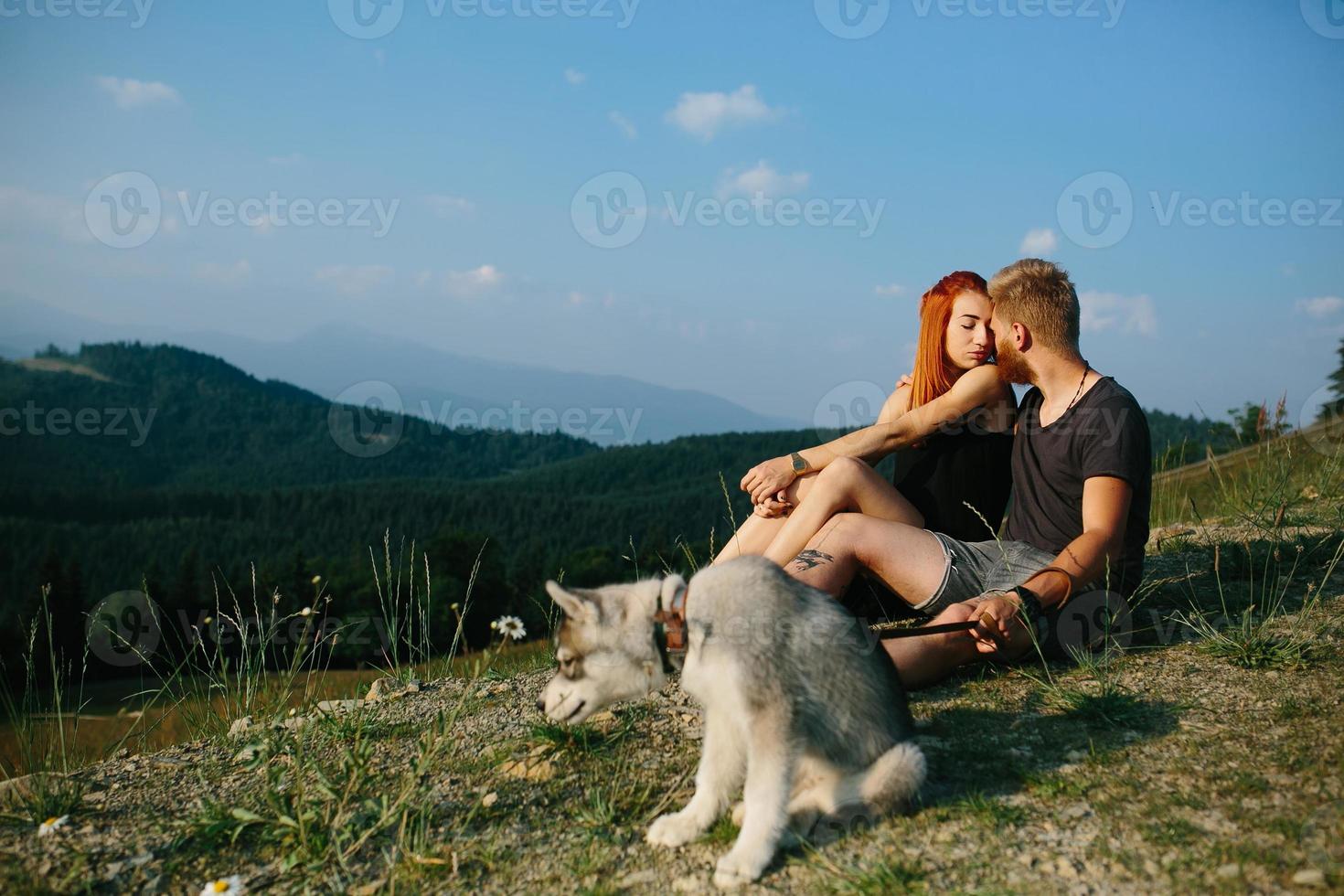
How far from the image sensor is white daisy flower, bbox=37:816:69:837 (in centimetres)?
384

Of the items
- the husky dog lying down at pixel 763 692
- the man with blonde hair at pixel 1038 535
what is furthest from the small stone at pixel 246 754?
the man with blonde hair at pixel 1038 535

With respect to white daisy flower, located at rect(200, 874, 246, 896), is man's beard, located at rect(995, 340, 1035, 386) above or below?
above

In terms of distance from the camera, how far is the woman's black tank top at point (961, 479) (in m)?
5.69

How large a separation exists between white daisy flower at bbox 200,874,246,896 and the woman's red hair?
482 cm

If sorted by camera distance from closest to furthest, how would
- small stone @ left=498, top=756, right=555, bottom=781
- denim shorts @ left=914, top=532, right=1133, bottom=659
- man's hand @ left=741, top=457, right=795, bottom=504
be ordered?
small stone @ left=498, top=756, right=555, bottom=781 → denim shorts @ left=914, top=532, right=1133, bottom=659 → man's hand @ left=741, top=457, right=795, bottom=504

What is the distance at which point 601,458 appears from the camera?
8744 centimetres

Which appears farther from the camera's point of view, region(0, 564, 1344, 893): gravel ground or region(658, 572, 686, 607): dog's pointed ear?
region(658, 572, 686, 607): dog's pointed ear

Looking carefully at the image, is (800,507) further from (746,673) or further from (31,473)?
(31,473)

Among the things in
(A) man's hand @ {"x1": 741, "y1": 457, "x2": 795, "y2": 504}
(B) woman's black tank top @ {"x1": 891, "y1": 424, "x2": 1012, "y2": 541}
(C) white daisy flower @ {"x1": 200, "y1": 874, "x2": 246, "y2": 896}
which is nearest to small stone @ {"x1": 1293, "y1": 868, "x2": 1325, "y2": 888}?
(B) woman's black tank top @ {"x1": 891, "y1": 424, "x2": 1012, "y2": 541}

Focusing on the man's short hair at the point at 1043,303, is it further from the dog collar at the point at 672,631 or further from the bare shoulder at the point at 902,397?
the dog collar at the point at 672,631

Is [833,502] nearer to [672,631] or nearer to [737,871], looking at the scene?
[672,631]

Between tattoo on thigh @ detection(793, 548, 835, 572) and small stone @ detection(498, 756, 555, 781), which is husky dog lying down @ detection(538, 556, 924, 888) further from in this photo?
tattoo on thigh @ detection(793, 548, 835, 572)

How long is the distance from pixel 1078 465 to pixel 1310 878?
2.57 meters

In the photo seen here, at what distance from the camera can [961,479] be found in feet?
18.7
